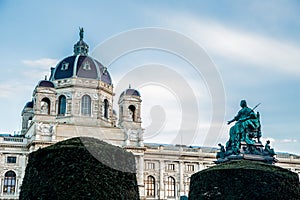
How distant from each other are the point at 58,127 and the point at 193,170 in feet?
80.2

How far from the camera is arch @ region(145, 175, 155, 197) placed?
70938 millimetres

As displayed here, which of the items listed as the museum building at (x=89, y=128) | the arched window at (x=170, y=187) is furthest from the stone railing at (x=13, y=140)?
the arched window at (x=170, y=187)

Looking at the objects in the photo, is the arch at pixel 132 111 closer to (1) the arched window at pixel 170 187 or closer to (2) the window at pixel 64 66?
(1) the arched window at pixel 170 187

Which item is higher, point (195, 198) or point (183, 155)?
point (183, 155)

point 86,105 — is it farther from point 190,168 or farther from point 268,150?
point 268,150

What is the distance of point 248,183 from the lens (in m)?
25.2

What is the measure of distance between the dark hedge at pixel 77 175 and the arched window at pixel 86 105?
160ft

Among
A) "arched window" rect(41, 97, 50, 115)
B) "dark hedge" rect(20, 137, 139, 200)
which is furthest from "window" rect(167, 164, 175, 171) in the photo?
"dark hedge" rect(20, 137, 139, 200)

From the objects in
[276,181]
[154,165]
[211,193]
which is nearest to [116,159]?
[211,193]

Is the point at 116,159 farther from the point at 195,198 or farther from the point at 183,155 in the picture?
the point at 183,155

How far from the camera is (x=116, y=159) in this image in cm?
2152

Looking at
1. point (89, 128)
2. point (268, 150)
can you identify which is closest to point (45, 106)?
point (89, 128)

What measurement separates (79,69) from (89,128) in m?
11.1

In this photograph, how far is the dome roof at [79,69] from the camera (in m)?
71.2
